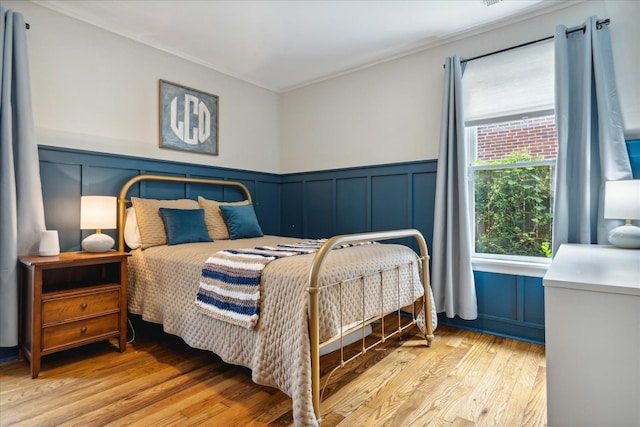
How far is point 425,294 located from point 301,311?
135 centimetres

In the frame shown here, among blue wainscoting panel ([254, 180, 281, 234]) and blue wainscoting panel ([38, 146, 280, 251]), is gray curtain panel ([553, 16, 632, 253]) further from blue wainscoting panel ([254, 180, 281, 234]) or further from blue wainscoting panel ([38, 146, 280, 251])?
blue wainscoting panel ([38, 146, 280, 251])

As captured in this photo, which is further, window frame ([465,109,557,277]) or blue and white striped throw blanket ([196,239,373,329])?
window frame ([465,109,557,277])

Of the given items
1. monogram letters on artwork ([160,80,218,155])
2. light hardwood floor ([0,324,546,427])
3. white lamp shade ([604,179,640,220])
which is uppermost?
monogram letters on artwork ([160,80,218,155])

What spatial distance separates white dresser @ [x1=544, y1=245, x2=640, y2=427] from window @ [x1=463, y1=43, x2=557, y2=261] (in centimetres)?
188

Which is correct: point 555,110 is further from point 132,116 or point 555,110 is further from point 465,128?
point 132,116

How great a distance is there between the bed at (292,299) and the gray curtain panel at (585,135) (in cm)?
107

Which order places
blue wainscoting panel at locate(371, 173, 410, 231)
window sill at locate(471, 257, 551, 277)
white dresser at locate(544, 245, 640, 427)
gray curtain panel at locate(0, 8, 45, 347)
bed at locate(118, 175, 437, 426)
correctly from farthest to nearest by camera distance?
blue wainscoting panel at locate(371, 173, 410, 231)
window sill at locate(471, 257, 551, 277)
gray curtain panel at locate(0, 8, 45, 347)
bed at locate(118, 175, 437, 426)
white dresser at locate(544, 245, 640, 427)

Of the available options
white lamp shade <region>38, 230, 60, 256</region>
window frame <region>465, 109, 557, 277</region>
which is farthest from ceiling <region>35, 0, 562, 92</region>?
white lamp shade <region>38, 230, 60, 256</region>

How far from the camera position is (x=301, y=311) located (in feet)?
5.10

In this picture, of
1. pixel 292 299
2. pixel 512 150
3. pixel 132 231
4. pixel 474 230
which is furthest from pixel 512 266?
pixel 132 231

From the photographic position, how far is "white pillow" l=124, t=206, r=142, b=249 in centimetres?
275

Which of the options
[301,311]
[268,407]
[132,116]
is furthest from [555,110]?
[132,116]

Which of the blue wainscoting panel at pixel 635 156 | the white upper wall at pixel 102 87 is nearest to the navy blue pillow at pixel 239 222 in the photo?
the white upper wall at pixel 102 87

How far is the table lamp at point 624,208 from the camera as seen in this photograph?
1992 mm
